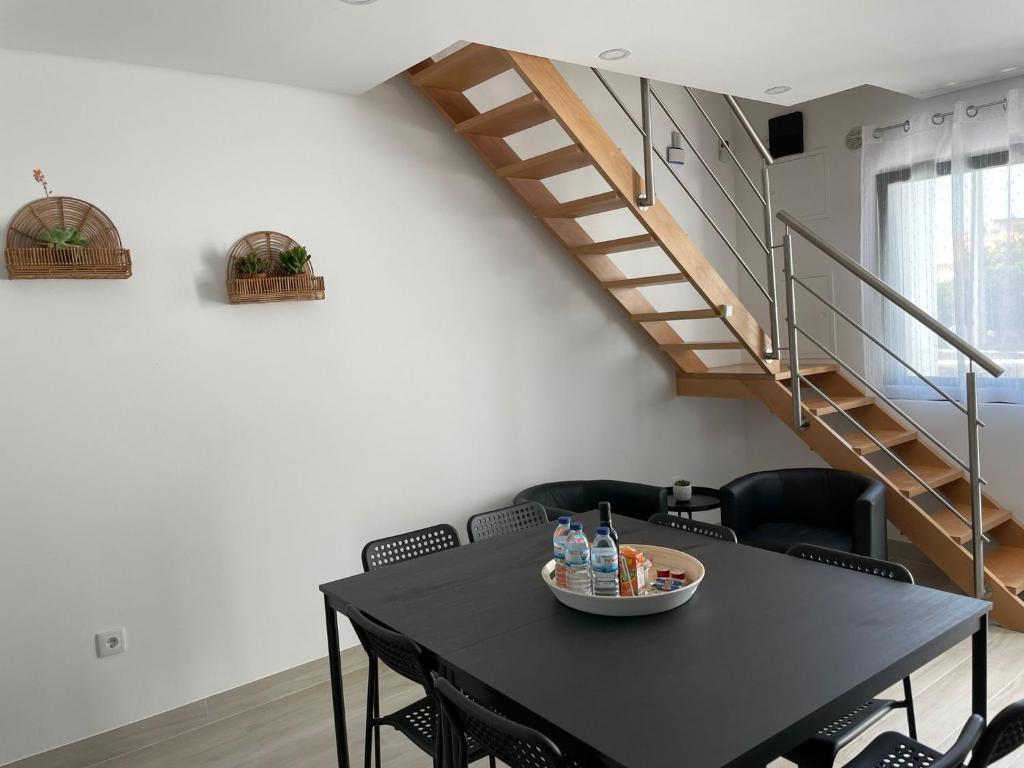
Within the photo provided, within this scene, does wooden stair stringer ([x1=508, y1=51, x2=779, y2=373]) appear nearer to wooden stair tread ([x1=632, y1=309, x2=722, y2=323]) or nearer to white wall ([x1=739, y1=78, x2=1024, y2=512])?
wooden stair tread ([x1=632, y1=309, x2=722, y2=323])

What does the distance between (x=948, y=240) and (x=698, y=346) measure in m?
1.51

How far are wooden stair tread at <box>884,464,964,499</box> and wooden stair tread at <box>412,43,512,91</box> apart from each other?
293 cm

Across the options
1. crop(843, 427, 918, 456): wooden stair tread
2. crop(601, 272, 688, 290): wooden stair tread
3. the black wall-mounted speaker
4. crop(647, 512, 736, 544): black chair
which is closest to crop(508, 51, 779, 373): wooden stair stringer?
crop(601, 272, 688, 290): wooden stair tread

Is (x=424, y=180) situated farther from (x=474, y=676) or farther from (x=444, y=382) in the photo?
(x=474, y=676)

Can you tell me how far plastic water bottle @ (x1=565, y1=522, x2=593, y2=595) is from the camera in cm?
220

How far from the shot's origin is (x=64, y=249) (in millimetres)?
2943

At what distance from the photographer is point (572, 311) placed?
4711mm

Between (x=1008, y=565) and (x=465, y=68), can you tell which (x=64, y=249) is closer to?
(x=465, y=68)

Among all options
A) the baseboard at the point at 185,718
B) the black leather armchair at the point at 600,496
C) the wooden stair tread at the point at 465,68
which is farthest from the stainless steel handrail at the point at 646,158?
the baseboard at the point at 185,718

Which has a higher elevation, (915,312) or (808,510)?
(915,312)

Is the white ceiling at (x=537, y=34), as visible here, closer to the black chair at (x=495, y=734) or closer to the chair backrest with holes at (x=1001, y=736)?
the black chair at (x=495, y=734)

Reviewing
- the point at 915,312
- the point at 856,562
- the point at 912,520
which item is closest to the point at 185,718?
the point at 856,562

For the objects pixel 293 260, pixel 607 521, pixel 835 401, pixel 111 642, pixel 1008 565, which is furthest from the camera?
pixel 835 401

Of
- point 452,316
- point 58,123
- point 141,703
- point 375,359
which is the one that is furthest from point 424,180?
point 141,703
